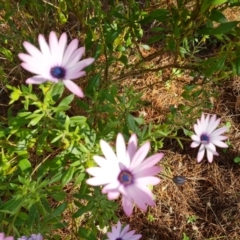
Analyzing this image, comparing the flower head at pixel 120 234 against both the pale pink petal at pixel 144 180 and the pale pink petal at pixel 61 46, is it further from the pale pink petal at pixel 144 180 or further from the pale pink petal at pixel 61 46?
the pale pink petal at pixel 61 46

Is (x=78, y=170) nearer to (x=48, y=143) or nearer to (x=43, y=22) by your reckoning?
(x=48, y=143)

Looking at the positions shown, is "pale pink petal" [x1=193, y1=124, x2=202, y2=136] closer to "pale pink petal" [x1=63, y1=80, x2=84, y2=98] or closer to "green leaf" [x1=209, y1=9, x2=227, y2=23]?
"green leaf" [x1=209, y1=9, x2=227, y2=23]

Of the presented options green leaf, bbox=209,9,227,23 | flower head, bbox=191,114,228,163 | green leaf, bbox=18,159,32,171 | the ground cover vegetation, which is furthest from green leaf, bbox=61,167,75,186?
green leaf, bbox=209,9,227,23

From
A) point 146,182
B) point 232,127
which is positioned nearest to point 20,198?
point 146,182

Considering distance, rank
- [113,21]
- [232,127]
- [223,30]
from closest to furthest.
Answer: [223,30], [113,21], [232,127]

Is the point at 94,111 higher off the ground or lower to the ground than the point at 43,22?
lower

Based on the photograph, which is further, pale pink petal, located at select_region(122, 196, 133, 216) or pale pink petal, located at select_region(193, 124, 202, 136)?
pale pink petal, located at select_region(193, 124, 202, 136)

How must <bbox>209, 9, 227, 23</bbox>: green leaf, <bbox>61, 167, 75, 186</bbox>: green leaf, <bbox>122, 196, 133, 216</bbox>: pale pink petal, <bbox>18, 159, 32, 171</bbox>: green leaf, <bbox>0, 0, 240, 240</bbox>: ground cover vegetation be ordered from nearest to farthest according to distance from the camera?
<bbox>122, 196, 133, 216</bbox>: pale pink petal → <bbox>0, 0, 240, 240</bbox>: ground cover vegetation → <bbox>209, 9, 227, 23</bbox>: green leaf → <bbox>61, 167, 75, 186</bbox>: green leaf → <bbox>18, 159, 32, 171</bbox>: green leaf

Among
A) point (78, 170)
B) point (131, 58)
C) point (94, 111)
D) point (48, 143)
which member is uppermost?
point (131, 58)
